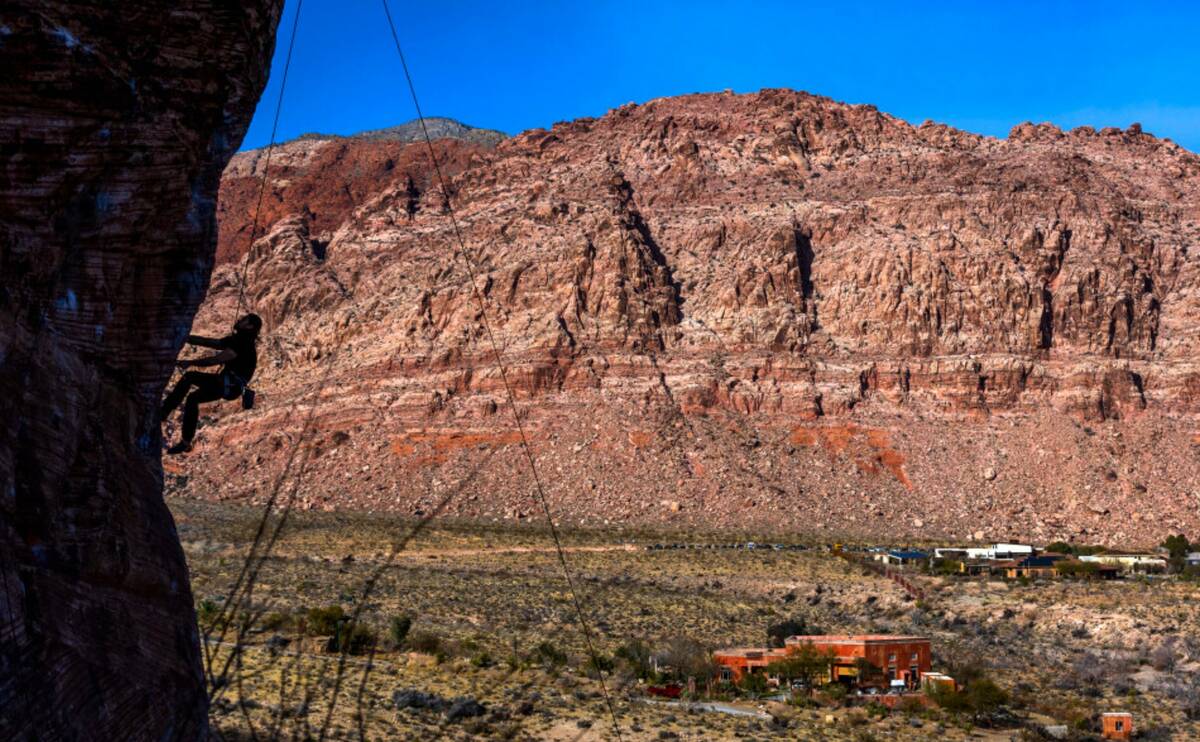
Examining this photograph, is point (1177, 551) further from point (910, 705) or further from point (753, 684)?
point (753, 684)

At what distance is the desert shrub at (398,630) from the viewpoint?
29.8 metres

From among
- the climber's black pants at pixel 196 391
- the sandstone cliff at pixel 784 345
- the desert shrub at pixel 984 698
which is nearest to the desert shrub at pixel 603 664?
the desert shrub at pixel 984 698

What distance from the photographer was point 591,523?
74.1 m

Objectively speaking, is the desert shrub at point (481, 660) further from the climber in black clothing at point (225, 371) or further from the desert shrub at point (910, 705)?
the climber in black clothing at point (225, 371)

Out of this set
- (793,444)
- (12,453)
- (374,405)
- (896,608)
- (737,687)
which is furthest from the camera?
(374,405)

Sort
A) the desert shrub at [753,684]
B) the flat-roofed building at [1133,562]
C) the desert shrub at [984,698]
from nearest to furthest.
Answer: the desert shrub at [984,698], the desert shrub at [753,684], the flat-roofed building at [1133,562]

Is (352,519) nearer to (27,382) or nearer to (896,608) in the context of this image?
(896,608)

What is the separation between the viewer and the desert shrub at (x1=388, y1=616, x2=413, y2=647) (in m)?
29.8

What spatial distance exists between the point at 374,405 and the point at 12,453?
278ft

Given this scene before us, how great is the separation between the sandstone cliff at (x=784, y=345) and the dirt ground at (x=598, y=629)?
12.1 metres

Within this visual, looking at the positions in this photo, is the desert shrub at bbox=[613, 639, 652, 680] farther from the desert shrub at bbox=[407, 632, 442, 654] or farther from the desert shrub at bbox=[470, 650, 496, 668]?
the desert shrub at bbox=[407, 632, 442, 654]

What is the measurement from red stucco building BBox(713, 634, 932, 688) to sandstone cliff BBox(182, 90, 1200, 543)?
4201cm

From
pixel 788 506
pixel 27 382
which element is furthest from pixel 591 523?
pixel 27 382

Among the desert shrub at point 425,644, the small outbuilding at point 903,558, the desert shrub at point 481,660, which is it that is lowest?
the small outbuilding at point 903,558
